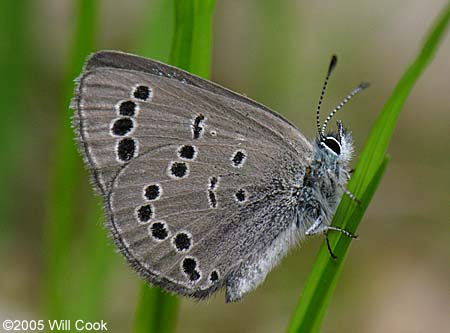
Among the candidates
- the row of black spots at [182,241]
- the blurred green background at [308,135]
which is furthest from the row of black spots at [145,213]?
the blurred green background at [308,135]

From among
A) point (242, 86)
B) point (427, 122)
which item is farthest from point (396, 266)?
point (242, 86)

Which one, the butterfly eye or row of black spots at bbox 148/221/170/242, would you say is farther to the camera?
the butterfly eye

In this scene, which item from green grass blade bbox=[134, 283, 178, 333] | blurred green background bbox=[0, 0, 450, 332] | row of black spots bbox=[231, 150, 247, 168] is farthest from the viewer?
blurred green background bbox=[0, 0, 450, 332]

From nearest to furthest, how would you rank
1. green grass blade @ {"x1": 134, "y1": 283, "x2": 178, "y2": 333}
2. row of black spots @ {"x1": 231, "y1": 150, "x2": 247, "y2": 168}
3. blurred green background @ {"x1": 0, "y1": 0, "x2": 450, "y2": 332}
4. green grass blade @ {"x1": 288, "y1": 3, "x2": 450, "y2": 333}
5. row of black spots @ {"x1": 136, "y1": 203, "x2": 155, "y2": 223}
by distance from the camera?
green grass blade @ {"x1": 288, "y1": 3, "x2": 450, "y2": 333} < green grass blade @ {"x1": 134, "y1": 283, "x2": 178, "y2": 333} < row of black spots @ {"x1": 136, "y1": 203, "x2": 155, "y2": 223} < row of black spots @ {"x1": 231, "y1": 150, "x2": 247, "y2": 168} < blurred green background @ {"x1": 0, "y1": 0, "x2": 450, "y2": 332}

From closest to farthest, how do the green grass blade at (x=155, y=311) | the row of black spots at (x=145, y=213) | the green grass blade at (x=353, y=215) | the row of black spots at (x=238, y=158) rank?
the green grass blade at (x=353, y=215)
the green grass blade at (x=155, y=311)
the row of black spots at (x=145, y=213)
the row of black spots at (x=238, y=158)

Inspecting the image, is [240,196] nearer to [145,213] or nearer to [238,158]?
[238,158]

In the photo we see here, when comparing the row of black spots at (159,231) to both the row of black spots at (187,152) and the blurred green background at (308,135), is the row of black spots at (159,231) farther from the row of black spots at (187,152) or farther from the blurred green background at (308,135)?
the blurred green background at (308,135)

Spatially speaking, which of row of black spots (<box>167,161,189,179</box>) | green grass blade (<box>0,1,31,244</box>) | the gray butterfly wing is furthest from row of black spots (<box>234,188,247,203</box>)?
green grass blade (<box>0,1,31,244</box>)

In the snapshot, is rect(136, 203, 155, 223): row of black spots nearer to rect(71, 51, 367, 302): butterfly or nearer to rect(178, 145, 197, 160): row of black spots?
rect(71, 51, 367, 302): butterfly
